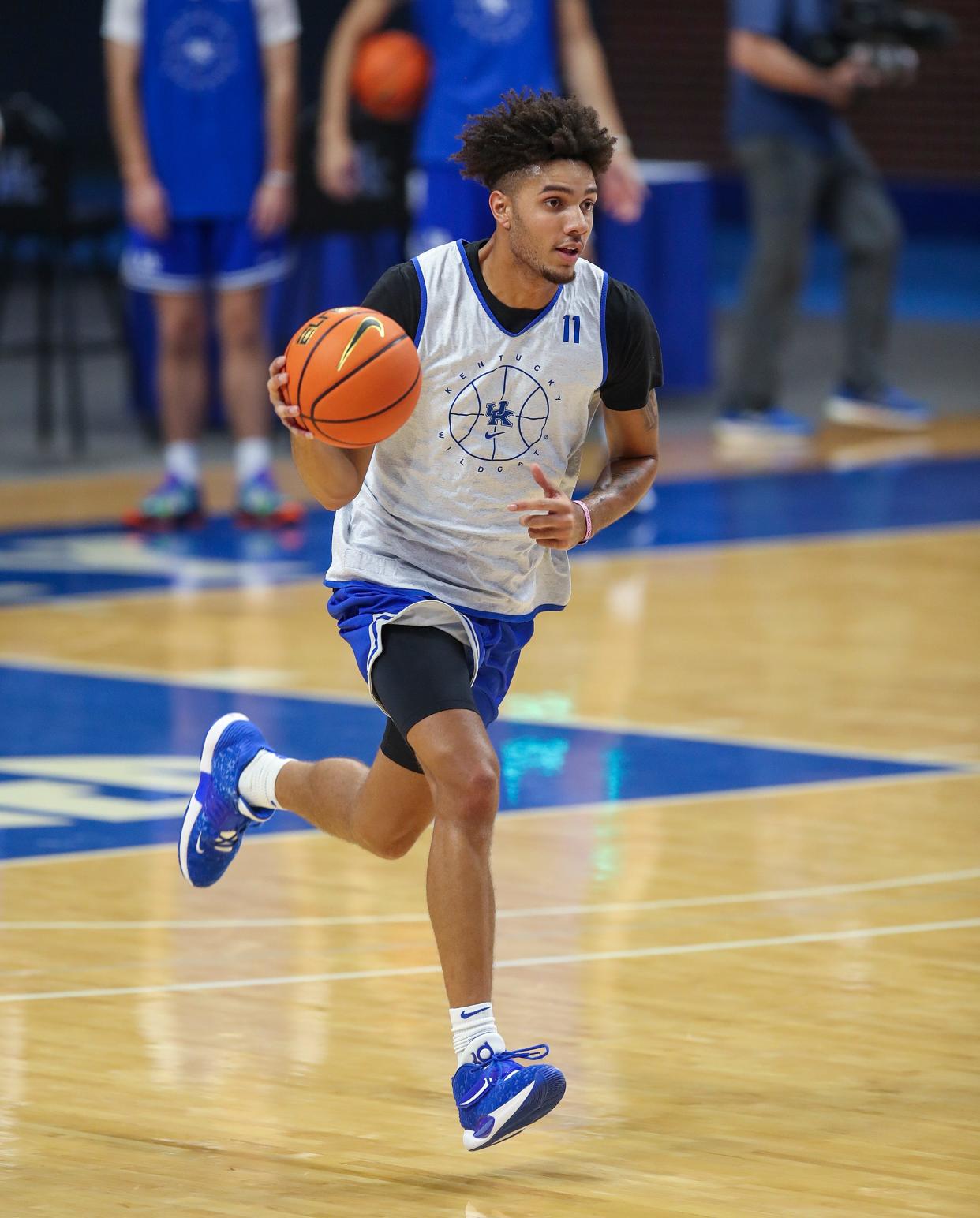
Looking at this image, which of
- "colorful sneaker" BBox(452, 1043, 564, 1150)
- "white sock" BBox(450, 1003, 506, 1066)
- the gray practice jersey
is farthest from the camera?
the gray practice jersey

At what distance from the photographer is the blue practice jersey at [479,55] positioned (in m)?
10.1

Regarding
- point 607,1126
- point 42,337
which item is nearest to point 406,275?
point 607,1126

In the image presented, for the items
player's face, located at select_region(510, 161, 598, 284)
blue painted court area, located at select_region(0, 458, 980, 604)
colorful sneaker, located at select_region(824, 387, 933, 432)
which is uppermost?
player's face, located at select_region(510, 161, 598, 284)

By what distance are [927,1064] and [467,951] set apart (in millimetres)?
938

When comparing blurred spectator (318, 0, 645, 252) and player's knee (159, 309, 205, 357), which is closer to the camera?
blurred spectator (318, 0, 645, 252)

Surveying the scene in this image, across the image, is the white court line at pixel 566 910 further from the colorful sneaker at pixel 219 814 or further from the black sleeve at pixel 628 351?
the black sleeve at pixel 628 351

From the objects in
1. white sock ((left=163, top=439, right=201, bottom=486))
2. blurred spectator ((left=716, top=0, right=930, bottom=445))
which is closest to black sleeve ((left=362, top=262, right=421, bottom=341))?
white sock ((left=163, top=439, right=201, bottom=486))

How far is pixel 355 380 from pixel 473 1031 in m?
1.11

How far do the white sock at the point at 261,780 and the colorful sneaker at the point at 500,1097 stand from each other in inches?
51.9

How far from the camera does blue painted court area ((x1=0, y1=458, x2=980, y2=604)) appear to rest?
9.91 meters

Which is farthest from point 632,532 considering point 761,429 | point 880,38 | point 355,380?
point 355,380

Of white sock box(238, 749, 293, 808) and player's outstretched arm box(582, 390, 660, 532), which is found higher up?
player's outstretched arm box(582, 390, 660, 532)

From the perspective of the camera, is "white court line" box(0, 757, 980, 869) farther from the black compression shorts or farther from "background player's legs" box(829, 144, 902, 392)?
"background player's legs" box(829, 144, 902, 392)

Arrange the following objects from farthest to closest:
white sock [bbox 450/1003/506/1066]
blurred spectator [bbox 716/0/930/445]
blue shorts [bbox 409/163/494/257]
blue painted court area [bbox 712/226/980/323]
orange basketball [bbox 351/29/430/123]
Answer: blue painted court area [bbox 712/226/980/323] → blurred spectator [bbox 716/0/930/445] → orange basketball [bbox 351/29/430/123] → blue shorts [bbox 409/163/494/257] → white sock [bbox 450/1003/506/1066]
